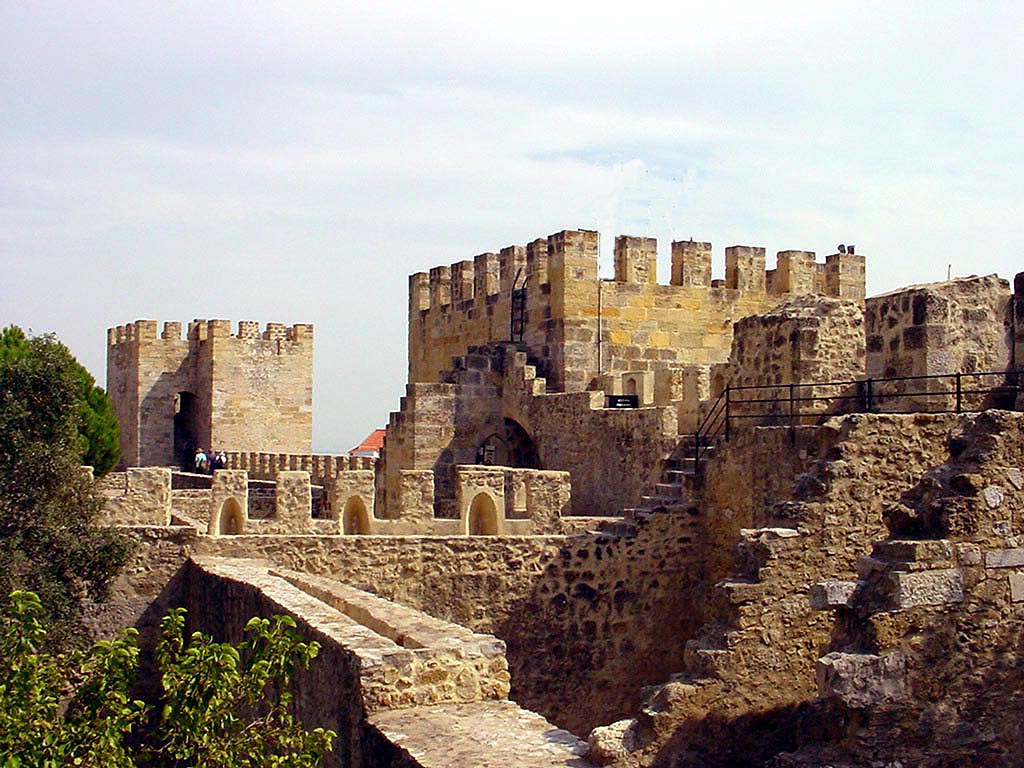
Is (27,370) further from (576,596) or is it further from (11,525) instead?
(576,596)

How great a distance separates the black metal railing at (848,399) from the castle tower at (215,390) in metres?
21.8

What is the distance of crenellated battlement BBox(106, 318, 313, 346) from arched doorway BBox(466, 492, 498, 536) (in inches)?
831

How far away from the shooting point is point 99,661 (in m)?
6.99

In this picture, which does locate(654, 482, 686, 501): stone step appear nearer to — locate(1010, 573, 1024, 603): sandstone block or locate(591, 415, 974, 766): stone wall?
locate(591, 415, 974, 766): stone wall

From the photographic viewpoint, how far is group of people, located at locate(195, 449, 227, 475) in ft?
105

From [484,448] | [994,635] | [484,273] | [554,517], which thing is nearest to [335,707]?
[994,635]

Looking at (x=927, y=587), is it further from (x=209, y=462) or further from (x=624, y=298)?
(x=209, y=462)

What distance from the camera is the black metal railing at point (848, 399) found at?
11.6 meters

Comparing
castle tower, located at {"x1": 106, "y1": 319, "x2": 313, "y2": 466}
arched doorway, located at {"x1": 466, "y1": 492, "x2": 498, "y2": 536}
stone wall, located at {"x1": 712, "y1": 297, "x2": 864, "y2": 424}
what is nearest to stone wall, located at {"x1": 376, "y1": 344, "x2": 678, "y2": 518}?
arched doorway, located at {"x1": 466, "y1": 492, "x2": 498, "y2": 536}

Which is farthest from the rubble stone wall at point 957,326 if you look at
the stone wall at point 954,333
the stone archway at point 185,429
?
the stone archway at point 185,429

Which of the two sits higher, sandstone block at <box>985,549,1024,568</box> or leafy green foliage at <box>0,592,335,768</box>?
sandstone block at <box>985,549,1024,568</box>

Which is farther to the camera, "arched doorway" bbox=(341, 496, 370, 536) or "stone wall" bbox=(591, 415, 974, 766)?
"arched doorway" bbox=(341, 496, 370, 536)

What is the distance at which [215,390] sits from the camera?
35281 millimetres

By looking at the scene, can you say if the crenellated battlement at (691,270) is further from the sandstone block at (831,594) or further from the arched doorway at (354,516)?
the sandstone block at (831,594)
